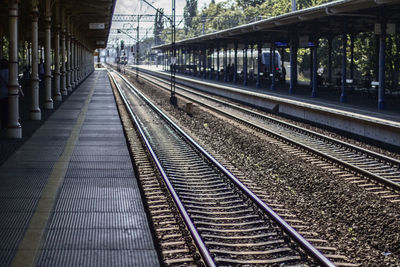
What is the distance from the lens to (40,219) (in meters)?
7.35

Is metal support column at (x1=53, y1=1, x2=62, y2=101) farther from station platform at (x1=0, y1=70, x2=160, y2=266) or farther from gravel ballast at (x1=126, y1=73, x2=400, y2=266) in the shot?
gravel ballast at (x1=126, y1=73, x2=400, y2=266)

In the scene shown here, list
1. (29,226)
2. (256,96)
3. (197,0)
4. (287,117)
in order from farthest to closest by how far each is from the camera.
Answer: (197,0), (256,96), (287,117), (29,226)

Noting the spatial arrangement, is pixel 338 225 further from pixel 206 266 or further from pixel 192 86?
pixel 192 86

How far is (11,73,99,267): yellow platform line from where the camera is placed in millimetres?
5849

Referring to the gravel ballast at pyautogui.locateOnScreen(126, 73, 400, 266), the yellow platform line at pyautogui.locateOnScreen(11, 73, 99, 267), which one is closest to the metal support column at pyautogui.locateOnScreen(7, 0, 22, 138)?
the yellow platform line at pyautogui.locateOnScreen(11, 73, 99, 267)

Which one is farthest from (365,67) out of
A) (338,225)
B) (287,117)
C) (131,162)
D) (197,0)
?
(197,0)

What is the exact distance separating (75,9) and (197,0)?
13672 cm

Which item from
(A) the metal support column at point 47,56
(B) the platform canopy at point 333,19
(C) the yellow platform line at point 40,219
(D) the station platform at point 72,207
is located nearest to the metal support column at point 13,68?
(D) the station platform at point 72,207

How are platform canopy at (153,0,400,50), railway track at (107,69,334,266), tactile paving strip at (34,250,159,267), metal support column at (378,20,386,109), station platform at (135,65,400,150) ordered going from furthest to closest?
metal support column at (378,20,386,109) → platform canopy at (153,0,400,50) → station platform at (135,65,400,150) → railway track at (107,69,334,266) → tactile paving strip at (34,250,159,267)

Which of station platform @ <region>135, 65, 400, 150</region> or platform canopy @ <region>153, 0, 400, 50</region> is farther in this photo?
platform canopy @ <region>153, 0, 400, 50</region>

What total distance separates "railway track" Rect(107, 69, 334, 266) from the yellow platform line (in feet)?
5.99

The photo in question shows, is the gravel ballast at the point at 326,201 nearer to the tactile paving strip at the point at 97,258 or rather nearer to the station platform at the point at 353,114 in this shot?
the tactile paving strip at the point at 97,258

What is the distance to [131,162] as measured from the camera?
39.2ft

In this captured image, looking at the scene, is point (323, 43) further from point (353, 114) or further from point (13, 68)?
point (13, 68)
